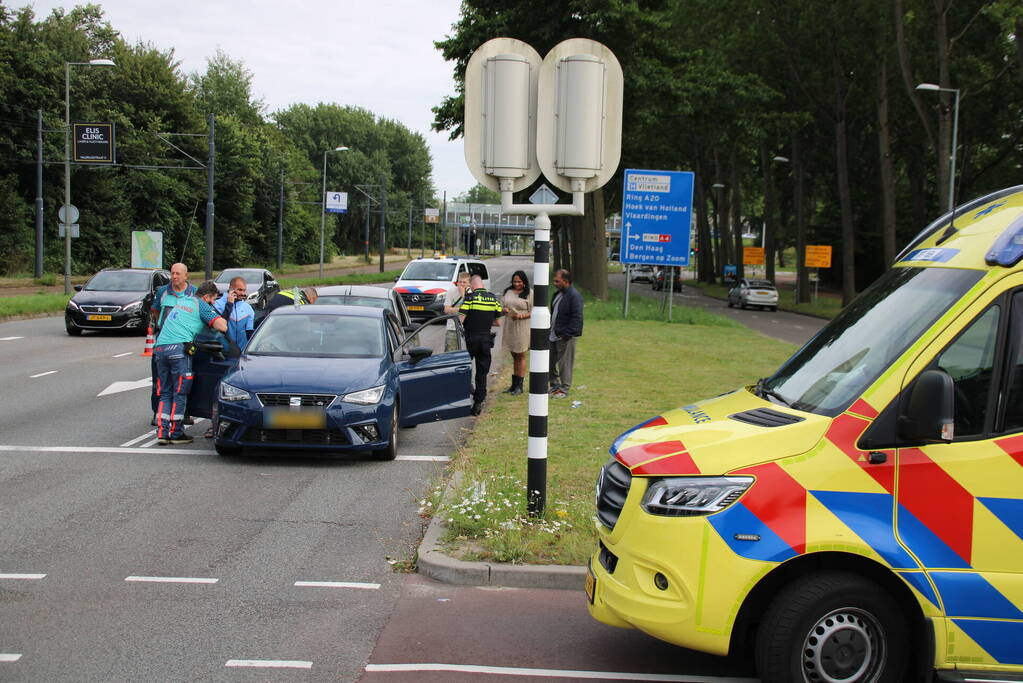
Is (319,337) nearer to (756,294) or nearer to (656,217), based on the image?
(656,217)

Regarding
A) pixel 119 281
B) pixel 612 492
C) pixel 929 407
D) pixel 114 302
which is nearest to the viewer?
pixel 929 407

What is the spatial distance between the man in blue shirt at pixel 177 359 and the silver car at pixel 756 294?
134 feet

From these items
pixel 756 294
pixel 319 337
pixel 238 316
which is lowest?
pixel 756 294

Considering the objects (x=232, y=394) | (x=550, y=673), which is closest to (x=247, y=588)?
(x=550, y=673)

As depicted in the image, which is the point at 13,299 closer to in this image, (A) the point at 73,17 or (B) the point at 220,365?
(B) the point at 220,365

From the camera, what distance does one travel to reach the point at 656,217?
94.6 feet

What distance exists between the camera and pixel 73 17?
2992 inches

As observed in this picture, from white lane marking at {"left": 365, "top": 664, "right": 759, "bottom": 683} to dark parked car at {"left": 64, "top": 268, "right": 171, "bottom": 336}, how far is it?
19.8 metres

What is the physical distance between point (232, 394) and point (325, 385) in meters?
0.87

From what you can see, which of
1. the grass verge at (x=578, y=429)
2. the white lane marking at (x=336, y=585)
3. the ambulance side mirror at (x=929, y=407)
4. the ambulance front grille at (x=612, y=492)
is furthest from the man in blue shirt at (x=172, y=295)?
the ambulance side mirror at (x=929, y=407)

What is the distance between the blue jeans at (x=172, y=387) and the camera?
→ 34.8 feet

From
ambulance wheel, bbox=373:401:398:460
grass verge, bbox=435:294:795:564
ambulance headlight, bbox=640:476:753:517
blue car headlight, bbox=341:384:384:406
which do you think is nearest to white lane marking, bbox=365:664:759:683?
ambulance headlight, bbox=640:476:753:517

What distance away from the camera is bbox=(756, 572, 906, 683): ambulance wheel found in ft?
13.6

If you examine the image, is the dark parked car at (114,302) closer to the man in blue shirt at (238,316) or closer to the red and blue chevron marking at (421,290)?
the red and blue chevron marking at (421,290)
